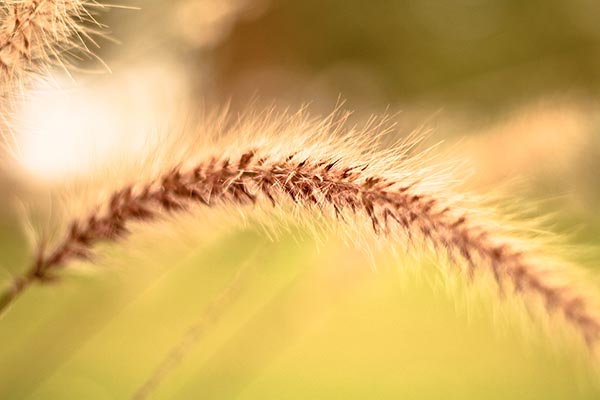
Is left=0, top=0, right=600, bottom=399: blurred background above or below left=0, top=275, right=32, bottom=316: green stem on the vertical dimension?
above

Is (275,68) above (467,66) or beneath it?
beneath

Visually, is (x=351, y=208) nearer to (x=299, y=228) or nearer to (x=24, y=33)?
(x=299, y=228)

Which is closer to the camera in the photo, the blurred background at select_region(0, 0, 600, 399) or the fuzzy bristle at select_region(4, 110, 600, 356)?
the fuzzy bristle at select_region(4, 110, 600, 356)

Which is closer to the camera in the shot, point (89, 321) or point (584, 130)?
point (584, 130)

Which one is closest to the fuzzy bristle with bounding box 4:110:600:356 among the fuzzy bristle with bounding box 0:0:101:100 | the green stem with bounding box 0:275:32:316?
the green stem with bounding box 0:275:32:316

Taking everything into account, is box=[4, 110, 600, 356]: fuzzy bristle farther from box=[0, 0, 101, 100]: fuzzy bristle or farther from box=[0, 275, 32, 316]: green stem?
box=[0, 0, 101, 100]: fuzzy bristle

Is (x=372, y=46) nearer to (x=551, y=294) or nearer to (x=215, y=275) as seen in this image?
(x=215, y=275)

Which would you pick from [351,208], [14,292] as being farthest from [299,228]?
[14,292]

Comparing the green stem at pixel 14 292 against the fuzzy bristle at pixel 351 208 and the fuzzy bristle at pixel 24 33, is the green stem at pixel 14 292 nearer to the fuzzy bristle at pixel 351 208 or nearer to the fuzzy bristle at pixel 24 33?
the fuzzy bristle at pixel 351 208

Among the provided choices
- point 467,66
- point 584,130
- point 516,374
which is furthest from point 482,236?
point 467,66
